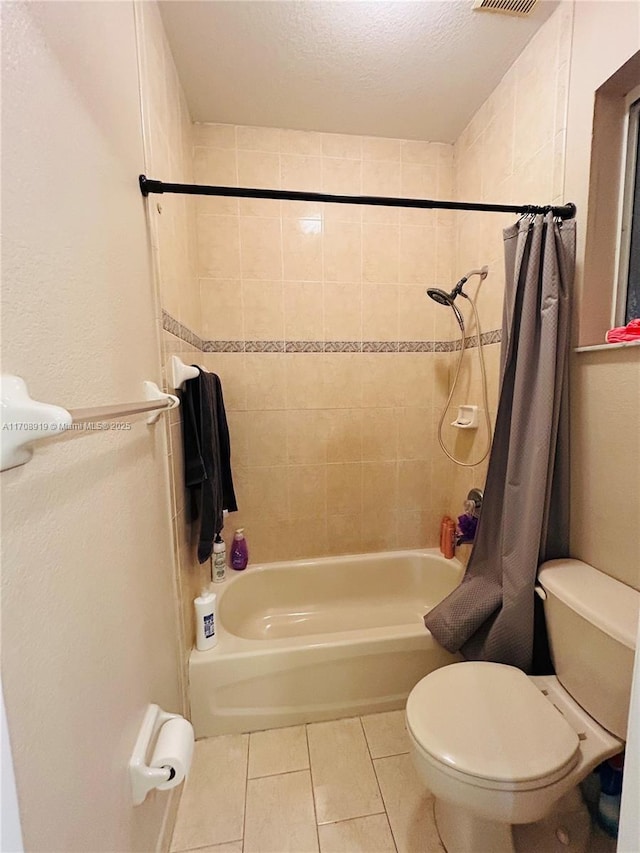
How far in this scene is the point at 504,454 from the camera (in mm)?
1324

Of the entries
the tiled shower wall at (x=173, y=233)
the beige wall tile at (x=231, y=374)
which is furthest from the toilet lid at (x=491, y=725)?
the beige wall tile at (x=231, y=374)

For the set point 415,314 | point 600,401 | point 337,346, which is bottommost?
point 600,401

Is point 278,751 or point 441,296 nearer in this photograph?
point 278,751

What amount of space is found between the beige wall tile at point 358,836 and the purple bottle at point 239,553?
1013 mm

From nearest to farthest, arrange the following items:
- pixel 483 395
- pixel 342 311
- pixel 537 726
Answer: pixel 537 726, pixel 483 395, pixel 342 311

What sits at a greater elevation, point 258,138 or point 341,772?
point 258,138

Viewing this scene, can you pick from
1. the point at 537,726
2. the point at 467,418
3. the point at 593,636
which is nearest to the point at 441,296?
the point at 467,418

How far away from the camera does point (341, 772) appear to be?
48.3 inches

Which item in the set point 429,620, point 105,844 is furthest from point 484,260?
point 105,844

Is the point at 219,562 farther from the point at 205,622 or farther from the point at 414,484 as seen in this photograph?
the point at 414,484

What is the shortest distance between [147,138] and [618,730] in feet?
6.52

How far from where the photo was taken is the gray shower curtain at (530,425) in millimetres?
1128

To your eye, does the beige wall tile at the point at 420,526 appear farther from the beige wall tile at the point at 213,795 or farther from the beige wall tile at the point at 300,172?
the beige wall tile at the point at 300,172

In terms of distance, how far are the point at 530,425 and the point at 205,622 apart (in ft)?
4.53
